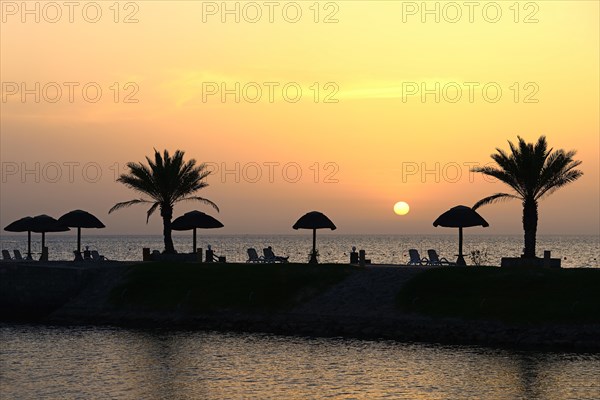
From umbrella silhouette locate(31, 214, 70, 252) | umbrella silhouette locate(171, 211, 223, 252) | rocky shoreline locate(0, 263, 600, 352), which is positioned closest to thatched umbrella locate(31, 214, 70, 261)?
umbrella silhouette locate(31, 214, 70, 252)

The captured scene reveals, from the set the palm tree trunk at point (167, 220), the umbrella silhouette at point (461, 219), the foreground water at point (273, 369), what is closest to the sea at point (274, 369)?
the foreground water at point (273, 369)

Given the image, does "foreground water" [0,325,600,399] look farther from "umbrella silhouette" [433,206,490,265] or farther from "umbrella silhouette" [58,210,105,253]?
"umbrella silhouette" [58,210,105,253]

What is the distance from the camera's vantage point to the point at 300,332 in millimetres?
41469

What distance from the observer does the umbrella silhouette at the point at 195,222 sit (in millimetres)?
55500

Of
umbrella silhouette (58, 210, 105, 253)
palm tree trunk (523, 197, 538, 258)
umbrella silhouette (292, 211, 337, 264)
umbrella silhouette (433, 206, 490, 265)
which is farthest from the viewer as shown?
umbrella silhouette (58, 210, 105, 253)

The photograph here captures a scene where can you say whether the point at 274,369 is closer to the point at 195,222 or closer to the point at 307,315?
the point at 307,315

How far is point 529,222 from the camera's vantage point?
4972 centimetres

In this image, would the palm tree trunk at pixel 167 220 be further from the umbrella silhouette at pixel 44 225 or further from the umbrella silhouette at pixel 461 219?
the umbrella silhouette at pixel 461 219

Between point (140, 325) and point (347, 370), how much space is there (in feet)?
51.6

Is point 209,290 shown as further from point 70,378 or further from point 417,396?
point 417,396

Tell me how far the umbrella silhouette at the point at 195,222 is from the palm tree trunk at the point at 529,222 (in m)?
17.2

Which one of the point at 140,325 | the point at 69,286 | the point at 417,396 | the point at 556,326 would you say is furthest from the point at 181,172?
the point at 417,396

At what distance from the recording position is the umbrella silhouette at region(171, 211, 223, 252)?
182ft

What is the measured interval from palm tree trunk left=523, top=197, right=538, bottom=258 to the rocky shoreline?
636cm
